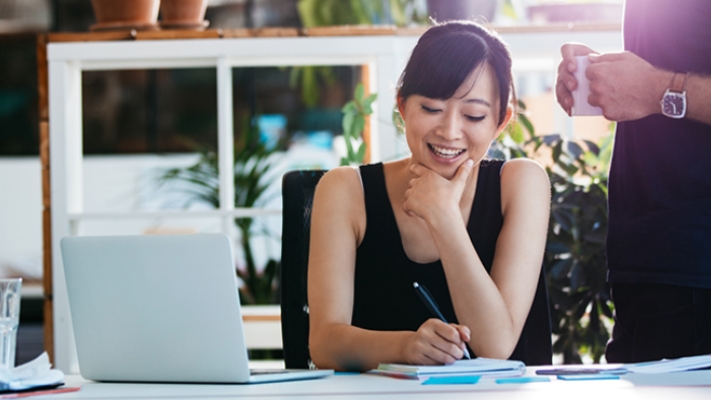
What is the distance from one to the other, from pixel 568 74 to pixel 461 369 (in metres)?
0.69

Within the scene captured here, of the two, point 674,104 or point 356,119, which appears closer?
point 674,104

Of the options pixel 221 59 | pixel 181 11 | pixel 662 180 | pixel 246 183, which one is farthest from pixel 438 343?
pixel 246 183

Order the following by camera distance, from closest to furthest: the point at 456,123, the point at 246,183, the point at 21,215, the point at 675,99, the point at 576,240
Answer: the point at 675,99 → the point at 456,123 → the point at 576,240 → the point at 246,183 → the point at 21,215

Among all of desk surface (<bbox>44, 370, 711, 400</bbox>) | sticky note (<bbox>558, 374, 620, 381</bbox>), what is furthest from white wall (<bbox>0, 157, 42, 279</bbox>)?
sticky note (<bbox>558, 374, 620, 381</bbox>)

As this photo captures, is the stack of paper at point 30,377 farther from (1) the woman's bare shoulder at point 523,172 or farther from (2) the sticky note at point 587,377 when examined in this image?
(1) the woman's bare shoulder at point 523,172

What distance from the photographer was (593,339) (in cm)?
244

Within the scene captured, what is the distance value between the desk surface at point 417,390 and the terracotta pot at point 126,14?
1642mm

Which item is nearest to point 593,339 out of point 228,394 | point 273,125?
point 228,394

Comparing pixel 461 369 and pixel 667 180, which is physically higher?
pixel 667 180

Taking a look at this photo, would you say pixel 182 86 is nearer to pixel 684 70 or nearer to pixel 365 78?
pixel 365 78

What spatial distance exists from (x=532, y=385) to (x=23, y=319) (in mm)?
6863

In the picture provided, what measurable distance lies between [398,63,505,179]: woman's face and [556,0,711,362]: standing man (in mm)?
197

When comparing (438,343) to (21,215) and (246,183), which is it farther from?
(21,215)

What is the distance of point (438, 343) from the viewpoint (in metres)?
1.32
